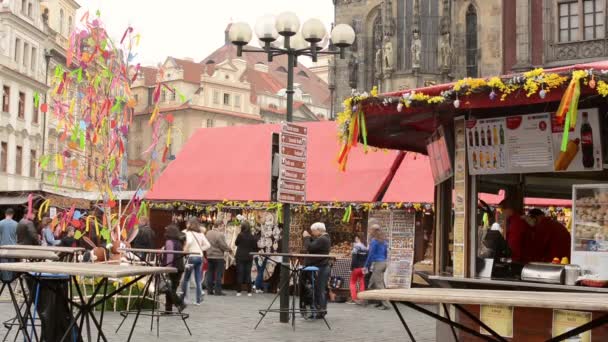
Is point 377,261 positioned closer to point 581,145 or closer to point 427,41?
point 581,145

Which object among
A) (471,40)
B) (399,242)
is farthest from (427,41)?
(399,242)

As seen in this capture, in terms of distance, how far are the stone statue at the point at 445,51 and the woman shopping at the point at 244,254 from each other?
29.9 metres

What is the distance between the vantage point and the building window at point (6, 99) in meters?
49.2

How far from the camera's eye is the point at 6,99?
163ft

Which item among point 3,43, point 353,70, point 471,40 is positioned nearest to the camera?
point 3,43

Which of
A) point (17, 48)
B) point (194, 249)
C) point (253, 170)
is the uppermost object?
point (17, 48)

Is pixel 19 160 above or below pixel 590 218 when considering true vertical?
above

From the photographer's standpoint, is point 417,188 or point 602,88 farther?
point 417,188

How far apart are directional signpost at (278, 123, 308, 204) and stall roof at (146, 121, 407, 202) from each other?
18.8 feet

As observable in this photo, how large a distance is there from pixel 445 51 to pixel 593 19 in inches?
559

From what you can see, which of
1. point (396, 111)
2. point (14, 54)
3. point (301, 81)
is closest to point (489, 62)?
point (14, 54)

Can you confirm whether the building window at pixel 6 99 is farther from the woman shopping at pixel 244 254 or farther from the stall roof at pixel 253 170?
the woman shopping at pixel 244 254

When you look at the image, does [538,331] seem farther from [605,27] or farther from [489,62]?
[489,62]

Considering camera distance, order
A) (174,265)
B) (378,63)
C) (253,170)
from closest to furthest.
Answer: (174,265), (253,170), (378,63)
